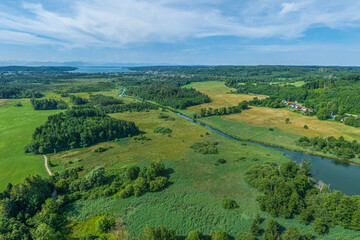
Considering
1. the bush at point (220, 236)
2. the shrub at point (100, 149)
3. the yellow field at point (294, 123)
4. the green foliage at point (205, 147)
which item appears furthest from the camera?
the yellow field at point (294, 123)

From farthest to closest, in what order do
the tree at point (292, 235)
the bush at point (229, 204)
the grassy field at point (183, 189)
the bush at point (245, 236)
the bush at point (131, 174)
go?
the bush at point (131, 174), the bush at point (229, 204), the grassy field at point (183, 189), the bush at point (245, 236), the tree at point (292, 235)

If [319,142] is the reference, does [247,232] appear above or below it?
below

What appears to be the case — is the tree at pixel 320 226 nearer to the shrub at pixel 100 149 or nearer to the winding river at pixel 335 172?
the winding river at pixel 335 172

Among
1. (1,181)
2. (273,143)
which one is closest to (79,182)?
(1,181)

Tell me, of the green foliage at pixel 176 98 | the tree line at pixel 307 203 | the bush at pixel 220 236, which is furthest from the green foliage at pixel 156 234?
the green foliage at pixel 176 98

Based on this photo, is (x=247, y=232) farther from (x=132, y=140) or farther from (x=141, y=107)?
(x=141, y=107)

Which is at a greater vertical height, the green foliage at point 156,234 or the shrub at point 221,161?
the green foliage at point 156,234
